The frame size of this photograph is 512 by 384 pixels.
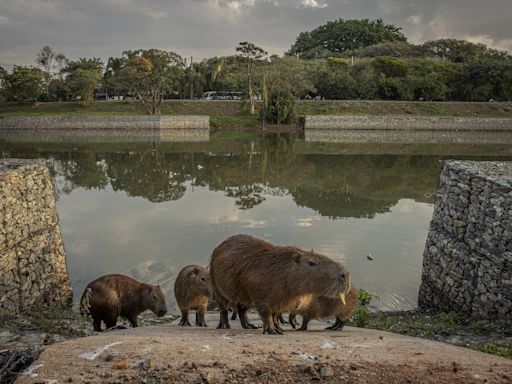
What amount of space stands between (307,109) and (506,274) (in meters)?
55.9

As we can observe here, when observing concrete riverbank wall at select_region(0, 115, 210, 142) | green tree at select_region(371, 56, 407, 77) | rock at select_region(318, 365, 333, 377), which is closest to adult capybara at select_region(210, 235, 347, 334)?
rock at select_region(318, 365, 333, 377)

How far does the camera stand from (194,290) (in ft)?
24.5

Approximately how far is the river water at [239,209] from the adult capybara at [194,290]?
269cm

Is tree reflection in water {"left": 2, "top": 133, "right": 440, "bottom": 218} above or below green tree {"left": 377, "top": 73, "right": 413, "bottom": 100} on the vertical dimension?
below

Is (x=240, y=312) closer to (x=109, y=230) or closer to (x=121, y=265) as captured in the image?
(x=121, y=265)

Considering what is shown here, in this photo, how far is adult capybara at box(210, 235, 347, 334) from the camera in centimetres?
525

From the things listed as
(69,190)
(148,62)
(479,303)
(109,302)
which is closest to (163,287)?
(109,302)

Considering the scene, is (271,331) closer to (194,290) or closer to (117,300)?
(194,290)

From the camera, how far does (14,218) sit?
28.6 feet

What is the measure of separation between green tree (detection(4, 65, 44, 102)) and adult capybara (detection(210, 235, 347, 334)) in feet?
206

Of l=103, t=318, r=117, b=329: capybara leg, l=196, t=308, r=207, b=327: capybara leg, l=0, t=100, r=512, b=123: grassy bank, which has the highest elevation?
l=0, t=100, r=512, b=123: grassy bank

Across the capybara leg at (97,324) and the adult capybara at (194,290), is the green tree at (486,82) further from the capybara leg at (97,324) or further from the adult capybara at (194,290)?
the capybara leg at (97,324)

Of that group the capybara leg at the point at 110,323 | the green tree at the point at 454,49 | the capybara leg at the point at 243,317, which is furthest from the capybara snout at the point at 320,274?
the green tree at the point at 454,49

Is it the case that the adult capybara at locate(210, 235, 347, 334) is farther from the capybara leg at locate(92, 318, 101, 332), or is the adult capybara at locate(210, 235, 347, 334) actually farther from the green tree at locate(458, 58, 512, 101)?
the green tree at locate(458, 58, 512, 101)
